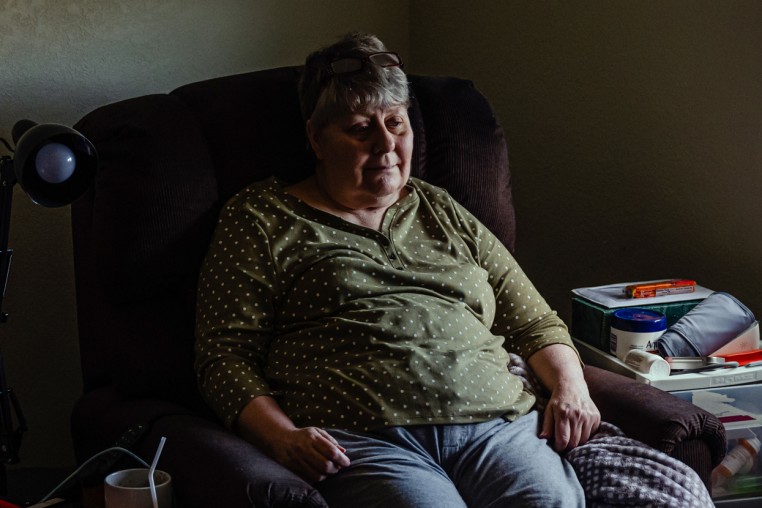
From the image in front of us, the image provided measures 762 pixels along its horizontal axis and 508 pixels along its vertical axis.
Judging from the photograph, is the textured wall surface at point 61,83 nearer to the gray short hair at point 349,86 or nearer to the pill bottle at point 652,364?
the gray short hair at point 349,86

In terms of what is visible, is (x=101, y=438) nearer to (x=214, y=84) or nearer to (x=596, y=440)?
(x=214, y=84)

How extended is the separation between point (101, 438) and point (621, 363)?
1047mm

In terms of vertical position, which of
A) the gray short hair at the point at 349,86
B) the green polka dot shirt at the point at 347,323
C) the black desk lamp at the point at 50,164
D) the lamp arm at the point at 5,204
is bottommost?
the green polka dot shirt at the point at 347,323

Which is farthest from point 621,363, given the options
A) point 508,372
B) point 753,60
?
point 753,60

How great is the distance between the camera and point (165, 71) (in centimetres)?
213

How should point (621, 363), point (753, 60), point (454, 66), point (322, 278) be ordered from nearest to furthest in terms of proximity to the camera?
point (322, 278)
point (621, 363)
point (753, 60)
point (454, 66)

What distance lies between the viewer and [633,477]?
1441 millimetres

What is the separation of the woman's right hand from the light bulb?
480 mm

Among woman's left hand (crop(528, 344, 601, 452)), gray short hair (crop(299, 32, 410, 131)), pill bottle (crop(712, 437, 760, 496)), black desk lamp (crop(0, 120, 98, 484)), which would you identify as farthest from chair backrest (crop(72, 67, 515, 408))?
pill bottle (crop(712, 437, 760, 496))

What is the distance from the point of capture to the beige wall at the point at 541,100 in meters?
2.01

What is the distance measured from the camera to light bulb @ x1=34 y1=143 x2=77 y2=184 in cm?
138

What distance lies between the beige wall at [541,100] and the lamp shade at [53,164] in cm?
59

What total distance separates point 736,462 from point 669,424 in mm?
318

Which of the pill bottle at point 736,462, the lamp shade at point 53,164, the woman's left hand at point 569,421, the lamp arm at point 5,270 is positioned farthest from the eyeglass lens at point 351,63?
the pill bottle at point 736,462
